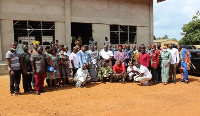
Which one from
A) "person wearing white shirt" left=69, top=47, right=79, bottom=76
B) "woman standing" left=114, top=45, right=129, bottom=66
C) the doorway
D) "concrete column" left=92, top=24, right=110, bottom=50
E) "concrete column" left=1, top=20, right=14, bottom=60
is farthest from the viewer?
the doorway

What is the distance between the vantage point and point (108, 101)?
5.45 m

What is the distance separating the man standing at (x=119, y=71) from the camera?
7977mm

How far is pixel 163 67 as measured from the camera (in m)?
7.90

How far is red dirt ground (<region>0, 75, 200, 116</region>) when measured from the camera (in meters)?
4.57

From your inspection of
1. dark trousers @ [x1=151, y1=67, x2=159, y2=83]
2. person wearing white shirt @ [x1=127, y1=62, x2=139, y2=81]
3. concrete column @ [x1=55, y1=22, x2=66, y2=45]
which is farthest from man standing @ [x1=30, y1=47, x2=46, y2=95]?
concrete column @ [x1=55, y1=22, x2=66, y2=45]

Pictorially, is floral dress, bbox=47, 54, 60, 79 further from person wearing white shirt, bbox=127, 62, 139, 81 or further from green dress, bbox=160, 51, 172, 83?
green dress, bbox=160, 51, 172, 83

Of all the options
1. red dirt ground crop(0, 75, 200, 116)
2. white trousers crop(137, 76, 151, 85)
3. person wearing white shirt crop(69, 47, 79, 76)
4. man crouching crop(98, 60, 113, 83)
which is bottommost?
red dirt ground crop(0, 75, 200, 116)

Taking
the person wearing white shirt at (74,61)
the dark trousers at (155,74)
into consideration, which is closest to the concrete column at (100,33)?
the person wearing white shirt at (74,61)

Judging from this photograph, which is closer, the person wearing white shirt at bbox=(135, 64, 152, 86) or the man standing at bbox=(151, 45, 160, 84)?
the person wearing white shirt at bbox=(135, 64, 152, 86)

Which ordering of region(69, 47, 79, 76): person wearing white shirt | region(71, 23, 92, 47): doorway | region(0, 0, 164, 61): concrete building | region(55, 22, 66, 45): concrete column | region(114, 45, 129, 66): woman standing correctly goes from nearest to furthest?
region(69, 47, 79, 76): person wearing white shirt → region(114, 45, 129, 66): woman standing → region(0, 0, 164, 61): concrete building → region(55, 22, 66, 45): concrete column → region(71, 23, 92, 47): doorway

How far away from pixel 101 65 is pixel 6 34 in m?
6.72

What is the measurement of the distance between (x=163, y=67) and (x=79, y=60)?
359 cm

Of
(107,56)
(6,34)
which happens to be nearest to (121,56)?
(107,56)

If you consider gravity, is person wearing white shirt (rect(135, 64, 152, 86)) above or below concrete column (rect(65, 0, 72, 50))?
below
